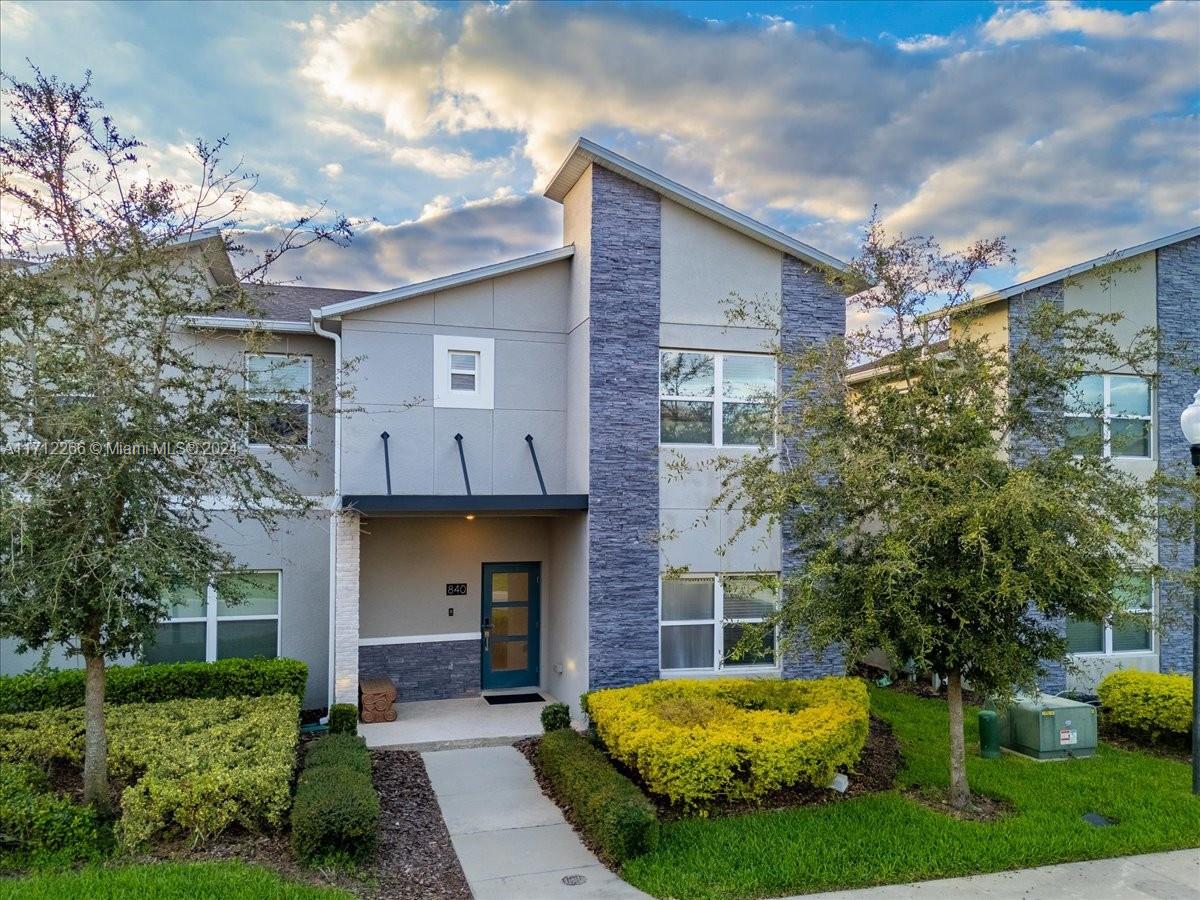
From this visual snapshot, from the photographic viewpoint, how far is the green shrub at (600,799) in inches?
261

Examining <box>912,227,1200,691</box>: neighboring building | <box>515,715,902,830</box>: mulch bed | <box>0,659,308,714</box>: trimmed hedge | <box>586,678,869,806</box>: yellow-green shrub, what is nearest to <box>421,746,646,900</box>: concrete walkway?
<box>515,715,902,830</box>: mulch bed

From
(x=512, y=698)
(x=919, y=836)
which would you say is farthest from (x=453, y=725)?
(x=919, y=836)

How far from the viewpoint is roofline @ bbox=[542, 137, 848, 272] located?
438 inches

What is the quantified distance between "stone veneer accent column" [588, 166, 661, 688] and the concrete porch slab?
4.84 feet

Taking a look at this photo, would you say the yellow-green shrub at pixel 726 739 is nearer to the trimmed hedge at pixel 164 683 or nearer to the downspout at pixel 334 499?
the downspout at pixel 334 499

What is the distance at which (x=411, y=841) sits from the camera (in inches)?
287

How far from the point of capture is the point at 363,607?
40.1 ft

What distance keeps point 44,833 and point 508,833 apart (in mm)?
4010

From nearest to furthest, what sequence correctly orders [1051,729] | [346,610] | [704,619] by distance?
[1051,729]
[346,610]
[704,619]

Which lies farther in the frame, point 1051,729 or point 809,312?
point 809,312

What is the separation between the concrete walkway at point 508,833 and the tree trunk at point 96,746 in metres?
3.24

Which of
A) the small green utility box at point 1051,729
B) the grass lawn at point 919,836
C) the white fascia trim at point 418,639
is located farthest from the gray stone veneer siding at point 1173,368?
the white fascia trim at point 418,639

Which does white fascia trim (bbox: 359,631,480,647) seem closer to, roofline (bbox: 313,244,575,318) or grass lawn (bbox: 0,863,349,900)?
roofline (bbox: 313,244,575,318)

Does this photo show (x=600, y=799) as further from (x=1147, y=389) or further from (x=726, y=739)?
(x=1147, y=389)
